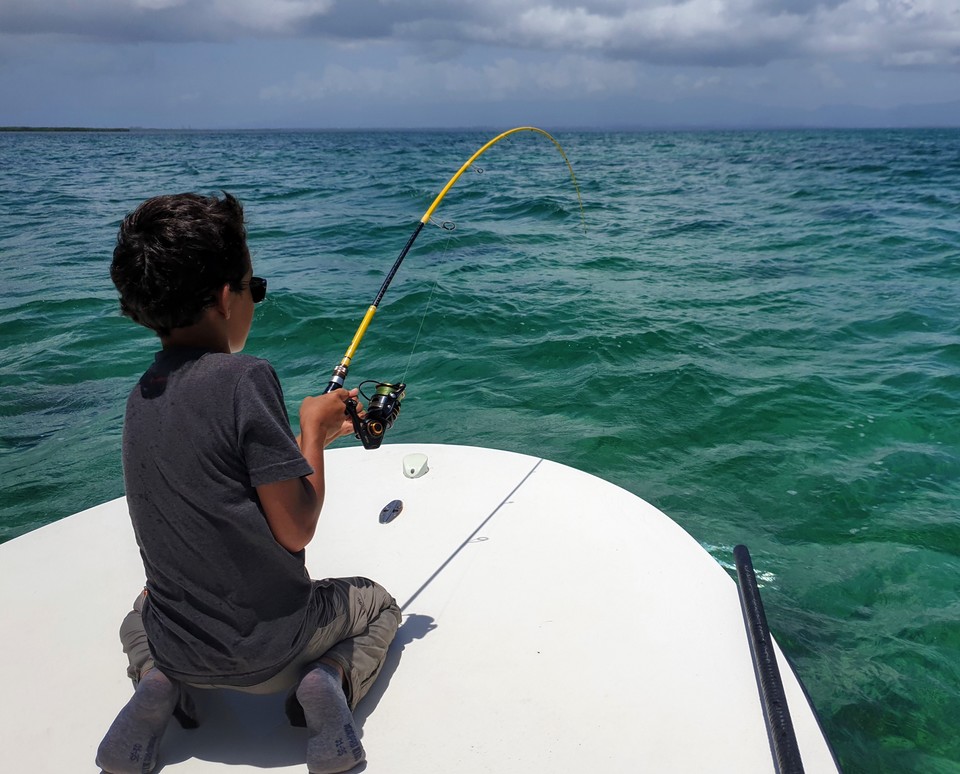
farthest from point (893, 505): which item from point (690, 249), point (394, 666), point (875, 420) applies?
point (690, 249)

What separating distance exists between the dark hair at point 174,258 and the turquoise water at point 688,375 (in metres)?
1.60

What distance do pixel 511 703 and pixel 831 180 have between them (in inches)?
924

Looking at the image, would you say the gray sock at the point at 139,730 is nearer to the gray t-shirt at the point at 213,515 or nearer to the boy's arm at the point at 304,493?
the gray t-shirt at the point at 213,515

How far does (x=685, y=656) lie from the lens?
6.51 feet

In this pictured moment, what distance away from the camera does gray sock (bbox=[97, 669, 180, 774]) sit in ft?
5.19

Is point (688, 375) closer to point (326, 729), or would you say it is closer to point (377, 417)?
point (377, 417)

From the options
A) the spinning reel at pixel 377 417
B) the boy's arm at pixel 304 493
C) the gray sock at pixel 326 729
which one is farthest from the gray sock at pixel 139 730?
the spinning reel at pixel 377 417

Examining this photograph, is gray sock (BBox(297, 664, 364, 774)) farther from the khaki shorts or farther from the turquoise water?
the turquoise water

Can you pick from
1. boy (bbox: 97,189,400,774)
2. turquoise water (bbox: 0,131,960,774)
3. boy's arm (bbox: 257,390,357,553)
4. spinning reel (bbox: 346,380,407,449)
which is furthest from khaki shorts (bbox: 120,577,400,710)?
turquoise water (bbox: 0,131,960,774)

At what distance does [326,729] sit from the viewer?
1588mm

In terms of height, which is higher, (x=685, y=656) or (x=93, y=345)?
(x=685, y=656)

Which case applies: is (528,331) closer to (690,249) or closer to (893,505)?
(893,505)

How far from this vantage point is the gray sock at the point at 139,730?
158cm

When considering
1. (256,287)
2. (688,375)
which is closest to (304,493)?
(256,287)
